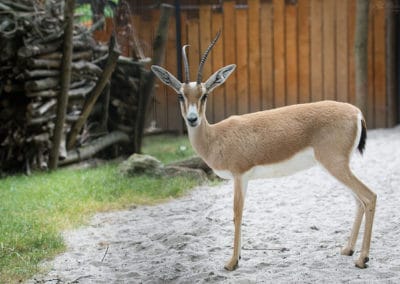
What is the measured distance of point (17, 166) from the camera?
9.19 meters

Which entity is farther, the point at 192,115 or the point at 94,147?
the point at 94,147

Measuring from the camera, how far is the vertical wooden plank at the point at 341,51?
37.4 feet

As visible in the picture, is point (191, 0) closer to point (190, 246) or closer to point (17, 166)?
point (17, 166)

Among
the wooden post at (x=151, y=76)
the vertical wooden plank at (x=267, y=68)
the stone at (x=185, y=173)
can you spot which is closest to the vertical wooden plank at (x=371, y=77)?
the vertical wooden plank at (x=267, y=68)

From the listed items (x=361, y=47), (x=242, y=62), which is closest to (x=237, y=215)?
(x=361, y=47)

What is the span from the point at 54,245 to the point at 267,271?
182 centimetres

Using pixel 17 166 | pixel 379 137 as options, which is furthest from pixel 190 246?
pixel 379 137

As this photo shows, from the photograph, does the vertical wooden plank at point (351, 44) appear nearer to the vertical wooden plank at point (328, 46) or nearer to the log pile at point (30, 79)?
the vertical wooden plank at point (328, 46)

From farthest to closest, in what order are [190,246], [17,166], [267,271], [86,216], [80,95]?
[80,95] < [17,166] < [86,216] < [190,246] < [267,271]

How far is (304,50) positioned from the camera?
11500mm

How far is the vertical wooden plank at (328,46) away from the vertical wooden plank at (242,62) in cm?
128

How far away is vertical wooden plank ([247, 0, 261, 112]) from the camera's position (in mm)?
11445

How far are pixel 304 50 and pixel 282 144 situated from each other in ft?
21.8

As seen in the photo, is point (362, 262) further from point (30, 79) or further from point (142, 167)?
point (30, 79)
